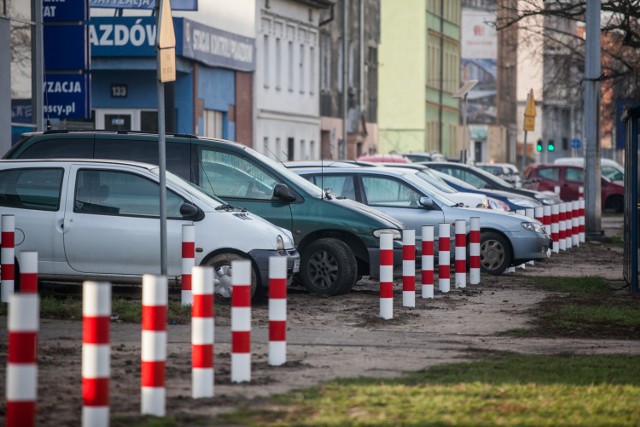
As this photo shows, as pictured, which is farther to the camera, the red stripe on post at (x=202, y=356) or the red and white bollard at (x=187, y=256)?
the red and white bollard at (x=187, y=256)

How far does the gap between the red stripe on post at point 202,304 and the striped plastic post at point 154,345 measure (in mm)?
805

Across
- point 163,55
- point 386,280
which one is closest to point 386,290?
point 386,280

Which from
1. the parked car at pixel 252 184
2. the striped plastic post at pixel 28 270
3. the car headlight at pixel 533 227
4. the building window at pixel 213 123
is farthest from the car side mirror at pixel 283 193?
the building window at pixel 213 123

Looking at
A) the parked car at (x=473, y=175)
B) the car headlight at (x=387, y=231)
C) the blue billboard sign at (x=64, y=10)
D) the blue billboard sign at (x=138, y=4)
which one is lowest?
the car headlight at (x=387, y=231)

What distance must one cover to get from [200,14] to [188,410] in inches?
1384

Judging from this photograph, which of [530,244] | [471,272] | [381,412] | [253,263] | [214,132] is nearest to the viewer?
[381,412]

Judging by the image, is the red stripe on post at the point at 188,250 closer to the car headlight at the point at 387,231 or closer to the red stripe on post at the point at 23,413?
A: the car headlight at the point at 387,231

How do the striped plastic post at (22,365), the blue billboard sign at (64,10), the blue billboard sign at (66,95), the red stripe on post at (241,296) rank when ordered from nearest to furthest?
the striped plastic post at (22,365), the red stripe on post at (241,296), the blue billboard sign at (66,95), the blue billboard sign at (64,10)

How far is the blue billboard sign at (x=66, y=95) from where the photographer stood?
26406mm

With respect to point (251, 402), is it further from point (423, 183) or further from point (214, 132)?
point (214, 132)

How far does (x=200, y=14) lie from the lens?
43.8 m

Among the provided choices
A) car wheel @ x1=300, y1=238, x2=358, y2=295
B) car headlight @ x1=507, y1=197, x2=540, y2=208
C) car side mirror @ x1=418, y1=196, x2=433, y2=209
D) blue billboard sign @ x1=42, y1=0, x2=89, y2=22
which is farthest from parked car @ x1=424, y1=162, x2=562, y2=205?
car wheel @ x1=300, y1=238, x2=358, y2=295

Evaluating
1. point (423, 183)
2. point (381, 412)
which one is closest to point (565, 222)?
point (423, 183)

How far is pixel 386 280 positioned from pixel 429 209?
6633 mm
